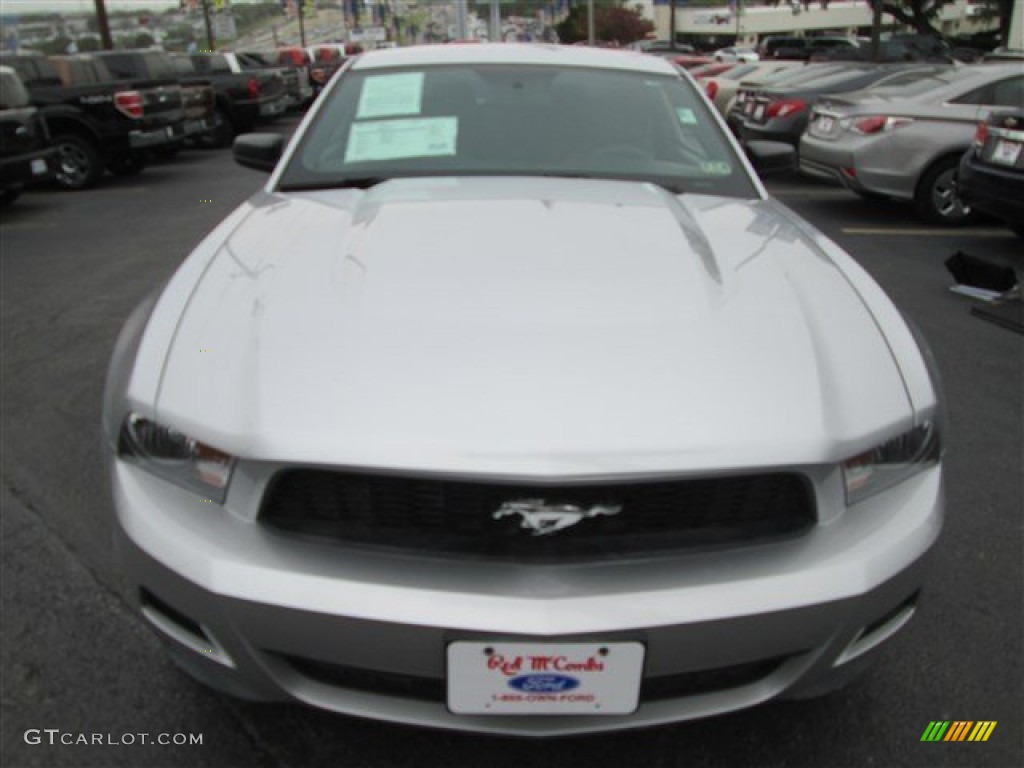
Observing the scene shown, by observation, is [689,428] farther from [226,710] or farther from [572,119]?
[572,119]

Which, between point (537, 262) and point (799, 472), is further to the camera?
point (537, 262)

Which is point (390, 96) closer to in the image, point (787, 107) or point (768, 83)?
point (787, 107)

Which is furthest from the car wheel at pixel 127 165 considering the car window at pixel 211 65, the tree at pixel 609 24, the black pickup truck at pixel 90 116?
the tree at pixel 609 24

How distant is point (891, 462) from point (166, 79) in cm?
1242

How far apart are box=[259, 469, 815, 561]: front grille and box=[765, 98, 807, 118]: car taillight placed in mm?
9835

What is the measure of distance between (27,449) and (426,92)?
2110 mm

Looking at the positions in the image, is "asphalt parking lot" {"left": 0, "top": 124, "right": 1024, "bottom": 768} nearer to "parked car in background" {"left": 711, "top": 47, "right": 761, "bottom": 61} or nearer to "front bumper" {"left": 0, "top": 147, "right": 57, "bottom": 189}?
"front bumper" {"left": 0, "top": 147, "right": 57, "bottom": 189}

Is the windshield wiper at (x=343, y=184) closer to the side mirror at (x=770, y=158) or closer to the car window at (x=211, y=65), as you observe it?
the side mirror at (x=770, y=158)

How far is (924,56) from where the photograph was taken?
3075cm

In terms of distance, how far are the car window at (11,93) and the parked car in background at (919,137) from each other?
802cm

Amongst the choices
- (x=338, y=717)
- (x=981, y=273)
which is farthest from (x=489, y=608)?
(x=981, y=273)

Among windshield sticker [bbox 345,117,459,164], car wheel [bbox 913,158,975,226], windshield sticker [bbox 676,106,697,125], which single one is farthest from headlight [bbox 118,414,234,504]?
car wheel [bbox 913,158,975,226]

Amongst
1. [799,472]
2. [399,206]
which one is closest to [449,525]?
[799,472]

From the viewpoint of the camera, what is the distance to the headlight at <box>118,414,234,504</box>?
1.67 metres
